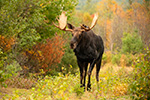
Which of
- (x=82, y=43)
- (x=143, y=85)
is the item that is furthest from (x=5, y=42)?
(x=143, y=85)

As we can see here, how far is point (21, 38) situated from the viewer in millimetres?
11609

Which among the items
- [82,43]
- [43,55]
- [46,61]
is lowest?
[46,61]

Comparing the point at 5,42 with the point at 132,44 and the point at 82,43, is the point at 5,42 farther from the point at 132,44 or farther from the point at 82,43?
the point at 132,44

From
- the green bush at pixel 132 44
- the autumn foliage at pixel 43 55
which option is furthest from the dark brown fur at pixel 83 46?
the green bush at pixel 132 44

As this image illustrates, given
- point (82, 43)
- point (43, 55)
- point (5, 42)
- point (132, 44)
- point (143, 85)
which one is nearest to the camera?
point (143, 85)

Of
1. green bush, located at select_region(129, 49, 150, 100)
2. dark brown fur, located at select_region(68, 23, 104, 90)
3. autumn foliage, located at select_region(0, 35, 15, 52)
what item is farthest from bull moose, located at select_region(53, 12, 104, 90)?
green bush, located at select_region(129, 49, 150, 100)

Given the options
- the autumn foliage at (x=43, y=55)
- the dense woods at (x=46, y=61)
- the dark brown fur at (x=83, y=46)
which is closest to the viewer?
the dense woods at (x=46, y=61)

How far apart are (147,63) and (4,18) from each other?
18.3 feet

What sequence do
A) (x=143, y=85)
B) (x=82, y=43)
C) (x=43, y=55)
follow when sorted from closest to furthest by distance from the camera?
(x=143, y=85), (x=82, y=43), (x=43, y=55)

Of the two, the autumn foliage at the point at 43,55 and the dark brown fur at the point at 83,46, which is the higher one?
the dark brown fur at the point at 83,46

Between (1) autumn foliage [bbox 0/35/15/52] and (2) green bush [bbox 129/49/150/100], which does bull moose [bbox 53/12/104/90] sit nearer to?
(1) autumn foliage [bbox 0/35/15/52]

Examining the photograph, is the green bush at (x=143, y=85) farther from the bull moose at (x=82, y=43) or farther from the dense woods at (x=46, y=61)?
the bull moose at (x=82, y=43)

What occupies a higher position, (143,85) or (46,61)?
(143,85)

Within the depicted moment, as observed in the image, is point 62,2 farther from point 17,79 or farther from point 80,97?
point 80,97
